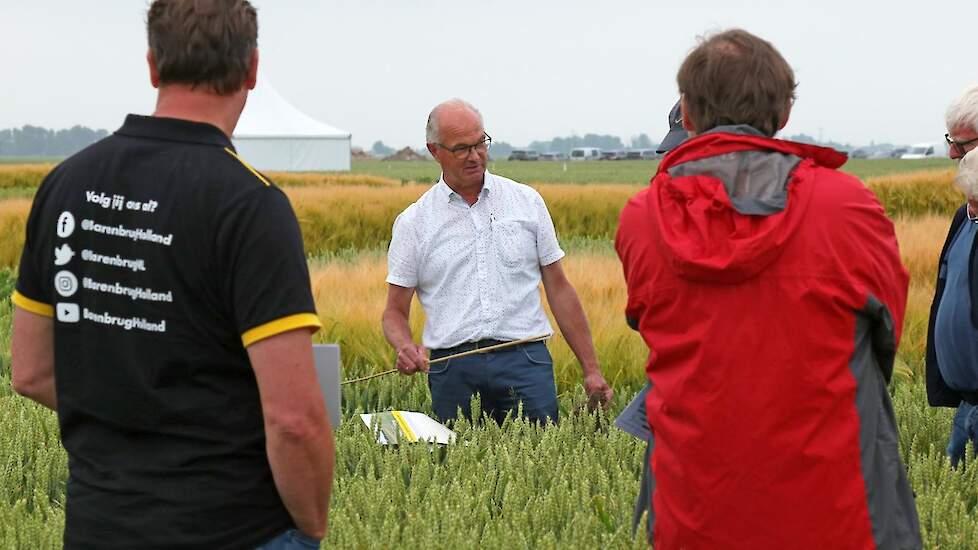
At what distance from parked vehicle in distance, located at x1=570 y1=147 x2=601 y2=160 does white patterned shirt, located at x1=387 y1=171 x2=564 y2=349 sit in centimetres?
9645

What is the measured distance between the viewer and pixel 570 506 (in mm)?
3291

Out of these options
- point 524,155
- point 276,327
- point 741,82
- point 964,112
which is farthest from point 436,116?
point 524,155

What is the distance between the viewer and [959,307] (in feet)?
12.1

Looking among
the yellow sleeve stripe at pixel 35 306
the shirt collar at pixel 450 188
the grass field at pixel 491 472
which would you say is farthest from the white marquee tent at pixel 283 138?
the yellow sleeve stripe at pixel 35 306

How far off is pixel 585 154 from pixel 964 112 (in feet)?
326

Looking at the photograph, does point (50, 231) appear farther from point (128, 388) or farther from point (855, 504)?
point (855, 504)

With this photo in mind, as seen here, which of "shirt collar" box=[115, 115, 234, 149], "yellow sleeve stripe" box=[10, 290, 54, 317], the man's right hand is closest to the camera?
"shirt collar" box=[115, 115, 234, 149]

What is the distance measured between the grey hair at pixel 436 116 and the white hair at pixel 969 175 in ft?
6.16

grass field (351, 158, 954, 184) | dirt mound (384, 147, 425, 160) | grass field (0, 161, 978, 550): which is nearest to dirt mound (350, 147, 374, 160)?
dirt mound (384, 147, 425, 160)

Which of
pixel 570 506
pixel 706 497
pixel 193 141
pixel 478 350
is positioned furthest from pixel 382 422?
pixel 193 141

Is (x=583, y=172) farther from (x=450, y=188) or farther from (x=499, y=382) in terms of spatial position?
(x=499, y=382)

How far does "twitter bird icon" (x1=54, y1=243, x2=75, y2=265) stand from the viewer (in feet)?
6.17

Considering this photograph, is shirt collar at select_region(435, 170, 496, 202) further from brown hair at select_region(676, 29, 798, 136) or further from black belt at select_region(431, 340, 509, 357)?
brown hair at select_region(676, 29, 798, 136)

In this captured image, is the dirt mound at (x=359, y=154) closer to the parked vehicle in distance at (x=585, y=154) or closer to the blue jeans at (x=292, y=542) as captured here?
the parked vehicle in distance at (x=585, y=154)
